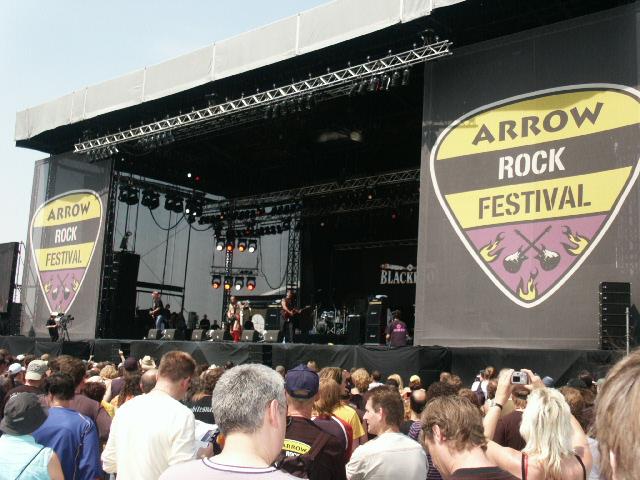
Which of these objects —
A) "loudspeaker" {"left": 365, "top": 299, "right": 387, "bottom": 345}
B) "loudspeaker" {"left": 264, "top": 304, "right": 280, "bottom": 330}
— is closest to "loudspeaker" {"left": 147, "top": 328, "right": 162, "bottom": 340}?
"loudspeaker" {"left": 264, "top": 304, "right": 280, "bottom": 330}

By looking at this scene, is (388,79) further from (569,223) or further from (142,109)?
(142,109)

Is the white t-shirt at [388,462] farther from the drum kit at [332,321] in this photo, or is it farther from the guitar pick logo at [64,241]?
the guitar pick logo at [64,241]

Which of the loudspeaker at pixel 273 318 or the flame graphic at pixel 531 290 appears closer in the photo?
the flame graphic at pixel 531 290

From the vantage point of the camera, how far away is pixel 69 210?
2014cm

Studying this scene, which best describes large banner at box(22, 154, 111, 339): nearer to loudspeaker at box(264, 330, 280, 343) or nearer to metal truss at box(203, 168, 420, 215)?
metal truss at box(203, 168, 420, 215)

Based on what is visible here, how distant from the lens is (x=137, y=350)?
16.4m

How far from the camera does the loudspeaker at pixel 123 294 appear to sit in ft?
61.9

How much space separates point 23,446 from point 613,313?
8918mm

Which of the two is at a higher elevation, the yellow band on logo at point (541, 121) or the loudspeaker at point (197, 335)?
the yellow band on logo at point (541, 121)

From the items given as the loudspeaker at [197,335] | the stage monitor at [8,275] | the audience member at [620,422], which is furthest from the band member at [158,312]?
the audience member at [620,422]

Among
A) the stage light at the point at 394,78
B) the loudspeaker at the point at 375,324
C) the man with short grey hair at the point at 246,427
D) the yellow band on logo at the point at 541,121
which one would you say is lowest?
the man with short grey hair at the point at 246,427

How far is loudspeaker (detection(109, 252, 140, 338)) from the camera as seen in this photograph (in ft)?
61.9

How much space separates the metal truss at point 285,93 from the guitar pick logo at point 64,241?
209cm

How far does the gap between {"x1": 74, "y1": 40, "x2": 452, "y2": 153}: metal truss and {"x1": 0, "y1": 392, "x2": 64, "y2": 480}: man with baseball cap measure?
33.1ft
